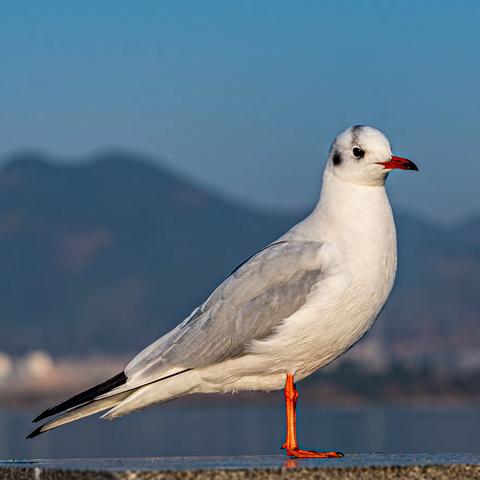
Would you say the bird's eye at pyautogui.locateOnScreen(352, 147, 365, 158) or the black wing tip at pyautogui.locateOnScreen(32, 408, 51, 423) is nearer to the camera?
the black wing tip at pyautogui.locateOnScreen(32, 408, 51, 423)

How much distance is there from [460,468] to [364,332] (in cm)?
189

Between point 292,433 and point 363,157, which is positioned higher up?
point 363,157

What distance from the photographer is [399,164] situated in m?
11.0

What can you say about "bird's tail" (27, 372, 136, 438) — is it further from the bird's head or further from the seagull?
the bird's head

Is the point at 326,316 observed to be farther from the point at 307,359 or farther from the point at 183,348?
the point at 183,348

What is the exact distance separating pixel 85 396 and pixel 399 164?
9.92ft

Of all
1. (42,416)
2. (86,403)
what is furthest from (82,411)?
(42,416)

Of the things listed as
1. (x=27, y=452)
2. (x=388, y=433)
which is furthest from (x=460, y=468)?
(x=388, y=433)

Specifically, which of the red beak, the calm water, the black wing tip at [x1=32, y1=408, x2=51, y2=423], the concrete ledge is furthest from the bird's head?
the calm water

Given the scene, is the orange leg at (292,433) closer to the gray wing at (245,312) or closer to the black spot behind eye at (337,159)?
the gray wing at (245,312)

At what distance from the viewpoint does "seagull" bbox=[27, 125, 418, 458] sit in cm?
1089

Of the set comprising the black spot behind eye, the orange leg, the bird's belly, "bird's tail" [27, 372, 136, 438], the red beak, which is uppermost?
the black spot behind eye

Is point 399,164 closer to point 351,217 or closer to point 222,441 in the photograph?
point 351,217

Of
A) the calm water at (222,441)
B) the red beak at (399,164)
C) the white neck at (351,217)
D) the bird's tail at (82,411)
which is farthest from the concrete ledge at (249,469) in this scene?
the calm water at (222,441)
